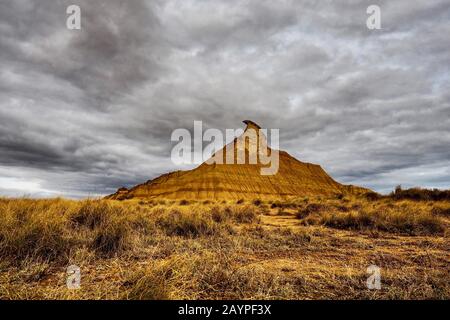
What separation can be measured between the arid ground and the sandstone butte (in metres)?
43.7

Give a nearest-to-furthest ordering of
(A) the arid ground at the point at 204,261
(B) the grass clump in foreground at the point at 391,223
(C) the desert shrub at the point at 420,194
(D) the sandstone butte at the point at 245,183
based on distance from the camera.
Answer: (A) the arid ground at the point at 204,261
(B) the grass clump in foreground at the point at 391,223
(C) the desert shrub at the point at 420,194
(D) the sandstone butte at the point at 245,183

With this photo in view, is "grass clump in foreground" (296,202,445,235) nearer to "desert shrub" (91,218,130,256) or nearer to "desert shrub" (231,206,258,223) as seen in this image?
"desert shrub" (231,206,258,223)

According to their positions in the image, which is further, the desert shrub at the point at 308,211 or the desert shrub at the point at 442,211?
the desert shrub at the point at 308,211

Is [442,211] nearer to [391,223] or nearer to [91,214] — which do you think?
[391,223]

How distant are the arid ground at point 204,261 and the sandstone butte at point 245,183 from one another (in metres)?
43.7

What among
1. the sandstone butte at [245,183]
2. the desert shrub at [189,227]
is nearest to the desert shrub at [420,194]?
the desert shrub at [189,227]

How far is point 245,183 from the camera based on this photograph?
59844mm

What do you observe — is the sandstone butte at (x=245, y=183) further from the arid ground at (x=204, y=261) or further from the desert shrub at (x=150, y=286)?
the desert shrub at (x=150, y=286)

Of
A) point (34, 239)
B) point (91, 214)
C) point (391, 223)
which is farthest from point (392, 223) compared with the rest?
point (34, 239)

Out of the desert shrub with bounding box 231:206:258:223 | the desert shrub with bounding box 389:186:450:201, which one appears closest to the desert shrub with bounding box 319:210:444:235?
the desert shrub with bounding box 231:206:258:223

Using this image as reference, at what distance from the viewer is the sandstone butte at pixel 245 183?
5608 cm

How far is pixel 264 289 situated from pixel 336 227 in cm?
628

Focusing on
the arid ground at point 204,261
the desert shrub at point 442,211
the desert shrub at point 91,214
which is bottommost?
the arid ground at point 204,261

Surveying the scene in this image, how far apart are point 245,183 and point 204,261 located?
185ft
